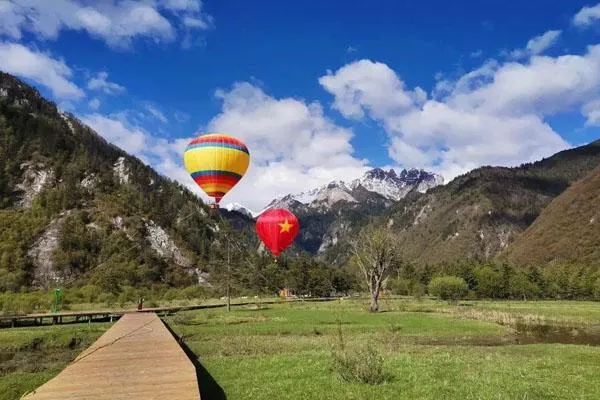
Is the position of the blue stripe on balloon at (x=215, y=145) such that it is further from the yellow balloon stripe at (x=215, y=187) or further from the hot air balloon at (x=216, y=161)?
the yellow balloon stripe at (x=215, y=187)

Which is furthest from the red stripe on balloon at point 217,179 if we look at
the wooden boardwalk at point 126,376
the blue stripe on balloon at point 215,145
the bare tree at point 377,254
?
the wooden boardwalk at point 126,376

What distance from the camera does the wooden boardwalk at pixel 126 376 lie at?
1507cm

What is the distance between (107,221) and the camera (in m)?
187

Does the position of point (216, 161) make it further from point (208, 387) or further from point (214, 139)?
point (208, 387)

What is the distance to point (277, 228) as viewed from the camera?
76688 mm

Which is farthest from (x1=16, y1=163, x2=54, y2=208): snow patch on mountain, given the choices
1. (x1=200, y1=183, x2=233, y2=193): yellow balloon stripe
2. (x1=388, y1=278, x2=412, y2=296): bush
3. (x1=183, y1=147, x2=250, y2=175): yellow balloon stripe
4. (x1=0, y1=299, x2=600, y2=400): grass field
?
(x1=0, y1=299, x2=600, y2=400): grass field

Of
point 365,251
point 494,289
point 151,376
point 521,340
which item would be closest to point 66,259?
point 365,251

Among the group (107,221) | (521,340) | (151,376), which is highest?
(107,221)

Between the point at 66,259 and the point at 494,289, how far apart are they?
424ft

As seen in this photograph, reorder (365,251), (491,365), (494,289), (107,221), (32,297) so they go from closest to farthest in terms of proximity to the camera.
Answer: (491,365)
(365,251)
(32,297)
(494,289)
(107,221)

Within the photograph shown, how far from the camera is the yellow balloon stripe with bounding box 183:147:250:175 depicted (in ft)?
176

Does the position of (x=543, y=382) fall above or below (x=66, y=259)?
below

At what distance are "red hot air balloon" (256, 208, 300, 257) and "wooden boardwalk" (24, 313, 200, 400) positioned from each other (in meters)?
51.5

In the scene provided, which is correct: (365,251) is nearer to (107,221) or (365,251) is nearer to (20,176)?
(107,221)
